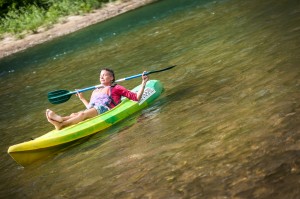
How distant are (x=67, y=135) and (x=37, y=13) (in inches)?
1001

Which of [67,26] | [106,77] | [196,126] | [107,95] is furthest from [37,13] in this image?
[196,126]

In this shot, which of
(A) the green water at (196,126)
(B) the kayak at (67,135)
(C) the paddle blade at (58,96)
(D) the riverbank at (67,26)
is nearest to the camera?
(A) the green water at (196,126)

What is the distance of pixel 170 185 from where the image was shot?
4477mm

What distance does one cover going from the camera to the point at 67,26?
2755 cm

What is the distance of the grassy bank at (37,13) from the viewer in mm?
28219

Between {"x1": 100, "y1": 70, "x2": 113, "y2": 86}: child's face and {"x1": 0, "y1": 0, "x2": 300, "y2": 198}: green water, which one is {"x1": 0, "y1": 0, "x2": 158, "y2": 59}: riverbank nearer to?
{"x1": 0, "y1": 0, "x2": 300, "y2": 198}: green water

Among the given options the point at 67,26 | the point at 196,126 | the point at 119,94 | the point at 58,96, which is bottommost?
the point at 196,126

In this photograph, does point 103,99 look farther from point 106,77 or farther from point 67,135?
point 67,135

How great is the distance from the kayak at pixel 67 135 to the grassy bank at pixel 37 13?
2130 centimetres

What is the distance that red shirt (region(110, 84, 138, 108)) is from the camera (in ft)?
25.8

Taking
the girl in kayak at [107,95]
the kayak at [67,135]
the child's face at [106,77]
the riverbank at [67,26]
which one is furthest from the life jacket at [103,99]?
the riverbank at [67,26]

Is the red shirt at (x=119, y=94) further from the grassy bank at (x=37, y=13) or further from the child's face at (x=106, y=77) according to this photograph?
the grassy bank at (x=37, y=13)

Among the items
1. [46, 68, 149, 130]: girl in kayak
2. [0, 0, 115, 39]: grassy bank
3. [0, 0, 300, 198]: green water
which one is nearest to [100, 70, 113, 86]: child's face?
[46, 68, 149, 130]: girl in kayak

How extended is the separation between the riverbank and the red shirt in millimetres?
19089
